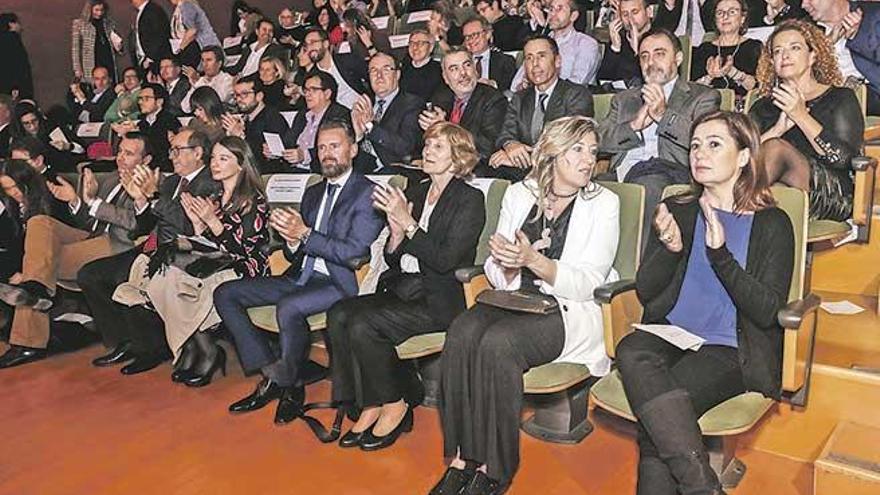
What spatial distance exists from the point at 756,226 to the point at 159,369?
99.1 inches

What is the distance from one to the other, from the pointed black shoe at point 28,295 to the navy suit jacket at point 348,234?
5.12ft

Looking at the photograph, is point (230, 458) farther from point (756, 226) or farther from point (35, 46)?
point (35, 46)

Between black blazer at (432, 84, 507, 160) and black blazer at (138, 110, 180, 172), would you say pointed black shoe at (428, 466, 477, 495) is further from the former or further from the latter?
black blazer at (138, 110, 180, 172)

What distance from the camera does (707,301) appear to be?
6.50 feet

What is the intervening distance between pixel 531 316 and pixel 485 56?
240cm

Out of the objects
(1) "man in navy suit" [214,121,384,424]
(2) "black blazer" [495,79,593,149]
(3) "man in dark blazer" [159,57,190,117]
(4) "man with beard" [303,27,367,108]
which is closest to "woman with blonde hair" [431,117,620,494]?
(1) "man in navy suit" [214,121,384,424]

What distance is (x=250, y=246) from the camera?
3.03 m

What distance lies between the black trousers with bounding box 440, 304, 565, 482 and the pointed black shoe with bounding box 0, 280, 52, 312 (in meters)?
2.32

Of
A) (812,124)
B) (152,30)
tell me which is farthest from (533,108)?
(152,30)

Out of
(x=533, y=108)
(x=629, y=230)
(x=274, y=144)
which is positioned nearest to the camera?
(x=629, y=230)

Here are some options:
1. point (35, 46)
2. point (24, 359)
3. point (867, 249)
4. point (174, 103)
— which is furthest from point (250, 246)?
point (35, 46)

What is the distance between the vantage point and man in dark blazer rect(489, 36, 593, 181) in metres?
3.10

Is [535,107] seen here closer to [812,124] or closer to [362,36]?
[812,124]

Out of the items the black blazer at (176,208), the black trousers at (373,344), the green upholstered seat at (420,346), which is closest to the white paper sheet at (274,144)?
the black blazer at (176,208)
